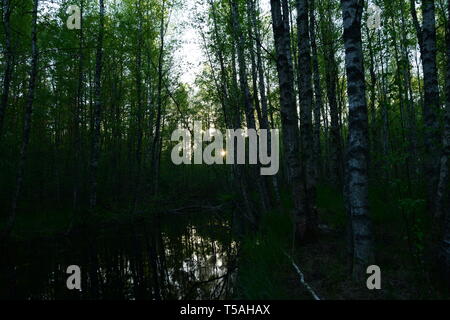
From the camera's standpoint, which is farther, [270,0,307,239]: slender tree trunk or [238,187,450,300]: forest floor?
[270,0,307,239]: slender tree trunk

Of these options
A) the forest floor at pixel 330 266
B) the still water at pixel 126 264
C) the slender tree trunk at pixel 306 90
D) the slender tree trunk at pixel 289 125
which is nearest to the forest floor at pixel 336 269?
the forest floor at pixel 330 266

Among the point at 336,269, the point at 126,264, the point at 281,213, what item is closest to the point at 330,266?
the point at 336,269

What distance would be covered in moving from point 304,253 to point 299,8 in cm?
491

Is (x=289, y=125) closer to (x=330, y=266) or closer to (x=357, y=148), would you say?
(x=357, y=148)

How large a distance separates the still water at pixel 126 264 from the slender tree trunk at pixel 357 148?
7.17ft

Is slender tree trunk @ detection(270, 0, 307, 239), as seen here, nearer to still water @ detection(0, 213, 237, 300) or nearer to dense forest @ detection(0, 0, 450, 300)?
dense forest @ detection(0, 0, 450, 300)

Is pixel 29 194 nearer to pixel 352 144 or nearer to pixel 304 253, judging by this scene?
pixel 304 253

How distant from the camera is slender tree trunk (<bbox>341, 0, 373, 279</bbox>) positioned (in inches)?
149

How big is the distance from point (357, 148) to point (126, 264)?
576 cm

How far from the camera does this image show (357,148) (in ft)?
12.8

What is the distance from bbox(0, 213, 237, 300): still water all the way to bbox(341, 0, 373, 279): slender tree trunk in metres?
2.19

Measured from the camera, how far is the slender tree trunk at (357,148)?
→ 12.4 ft

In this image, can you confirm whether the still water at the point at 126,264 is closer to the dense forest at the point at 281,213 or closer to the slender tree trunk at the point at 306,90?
the dense forest at the point at 281,213

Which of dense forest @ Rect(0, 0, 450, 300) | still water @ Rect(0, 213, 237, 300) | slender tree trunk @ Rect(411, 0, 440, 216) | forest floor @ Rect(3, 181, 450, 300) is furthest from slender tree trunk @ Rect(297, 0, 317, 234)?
still water @ Rect(0, 213, 237, 300)
